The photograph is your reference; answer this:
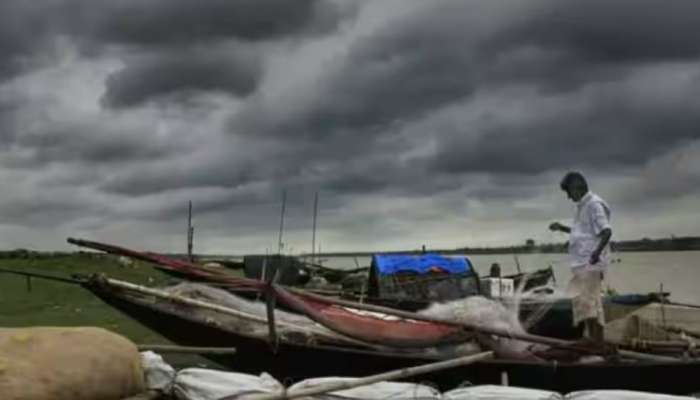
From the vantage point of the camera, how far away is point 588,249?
7.52 meters

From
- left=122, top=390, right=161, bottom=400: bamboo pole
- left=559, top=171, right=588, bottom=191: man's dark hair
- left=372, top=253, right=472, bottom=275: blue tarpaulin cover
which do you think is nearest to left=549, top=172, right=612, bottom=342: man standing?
left=559, top=171, right=588, bottom=191: man's dark hair

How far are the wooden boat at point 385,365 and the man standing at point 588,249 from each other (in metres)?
0.42

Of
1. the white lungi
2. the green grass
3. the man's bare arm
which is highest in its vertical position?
the man's bare arm

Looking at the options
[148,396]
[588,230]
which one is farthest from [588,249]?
[148,396]

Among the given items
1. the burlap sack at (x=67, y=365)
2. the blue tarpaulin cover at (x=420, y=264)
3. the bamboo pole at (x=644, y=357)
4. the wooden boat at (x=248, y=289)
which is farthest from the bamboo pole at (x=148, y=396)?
the blue tarpaulin cover at (x=420, y=264)

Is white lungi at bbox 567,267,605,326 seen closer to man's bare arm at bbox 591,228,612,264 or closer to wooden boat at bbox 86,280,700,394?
man's bare arm at bbox 591,228,612,264

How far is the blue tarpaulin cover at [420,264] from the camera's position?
12031 millimetres

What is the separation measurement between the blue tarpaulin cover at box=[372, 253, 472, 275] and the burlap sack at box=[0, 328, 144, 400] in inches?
289

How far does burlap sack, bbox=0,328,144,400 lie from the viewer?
4.25m

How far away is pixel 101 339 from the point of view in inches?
188

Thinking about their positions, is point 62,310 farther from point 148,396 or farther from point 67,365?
point 67,365

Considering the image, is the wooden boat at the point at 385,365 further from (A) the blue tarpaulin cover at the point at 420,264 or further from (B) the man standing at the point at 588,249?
(A) the blue tarpaulin cover at the point at 420,264

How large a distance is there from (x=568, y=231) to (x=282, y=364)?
2908 millimetres

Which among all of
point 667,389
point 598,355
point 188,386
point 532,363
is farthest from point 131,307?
point 667,389
